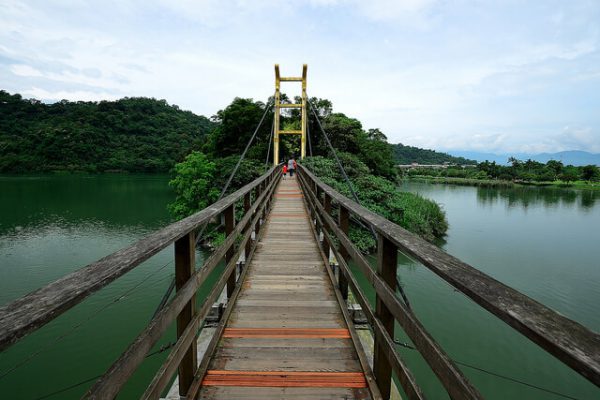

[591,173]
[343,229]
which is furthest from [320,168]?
[591,173]

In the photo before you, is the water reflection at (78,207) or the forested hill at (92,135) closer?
the water reflection at (78,207)

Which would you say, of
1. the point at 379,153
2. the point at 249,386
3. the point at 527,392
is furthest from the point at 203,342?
the point at 379,153

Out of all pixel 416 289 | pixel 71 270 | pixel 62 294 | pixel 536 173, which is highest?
pixel 536 173

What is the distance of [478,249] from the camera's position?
15883 millimetres

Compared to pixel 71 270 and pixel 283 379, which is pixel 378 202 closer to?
pixel 283 379

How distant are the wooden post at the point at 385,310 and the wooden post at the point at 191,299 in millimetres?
935

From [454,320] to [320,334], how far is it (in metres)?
8.44

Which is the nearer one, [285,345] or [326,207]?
[285,345]

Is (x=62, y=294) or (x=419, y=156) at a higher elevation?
(x=419, y=156)

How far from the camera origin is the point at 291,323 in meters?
2.51

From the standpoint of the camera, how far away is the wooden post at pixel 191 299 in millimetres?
1561

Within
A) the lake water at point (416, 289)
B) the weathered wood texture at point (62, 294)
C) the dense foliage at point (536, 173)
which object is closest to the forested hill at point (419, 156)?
the dense foliage at point (536, 173)

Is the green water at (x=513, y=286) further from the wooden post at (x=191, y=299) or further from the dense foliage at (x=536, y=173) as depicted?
the dense foliage at (x=536, y=173)

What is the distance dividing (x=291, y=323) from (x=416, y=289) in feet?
32.1
